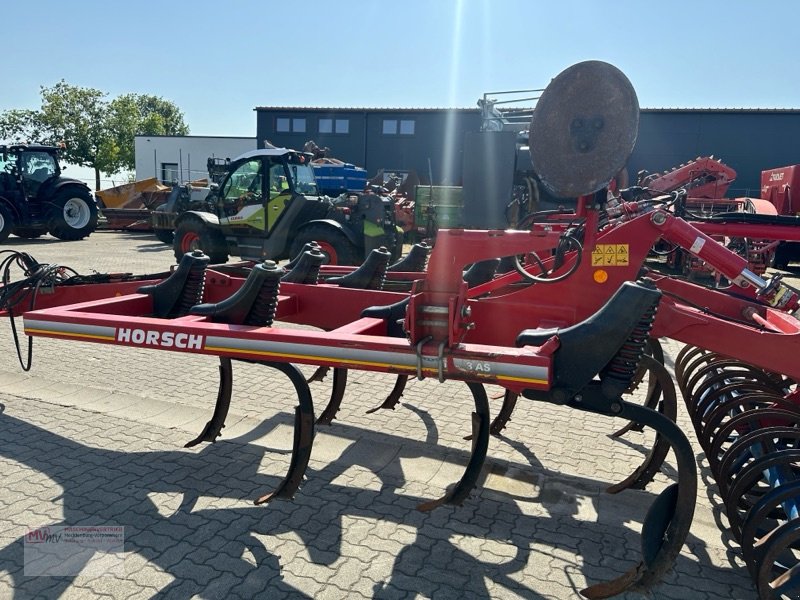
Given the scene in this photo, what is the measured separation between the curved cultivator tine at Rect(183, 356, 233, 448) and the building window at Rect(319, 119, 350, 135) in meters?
27.8

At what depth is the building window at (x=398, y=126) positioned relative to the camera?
95.6 feet

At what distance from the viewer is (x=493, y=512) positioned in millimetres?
3355

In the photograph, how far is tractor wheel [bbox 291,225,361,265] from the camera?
1032 centimetres

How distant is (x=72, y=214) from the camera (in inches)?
675

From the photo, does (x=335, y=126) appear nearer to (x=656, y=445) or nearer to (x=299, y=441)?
(x=299, y=441)

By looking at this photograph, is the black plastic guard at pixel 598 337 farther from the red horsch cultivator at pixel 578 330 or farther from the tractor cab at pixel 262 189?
the tractor cab at pixel 262 189

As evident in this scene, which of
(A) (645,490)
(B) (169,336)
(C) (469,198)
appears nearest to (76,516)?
(B) (169,336)

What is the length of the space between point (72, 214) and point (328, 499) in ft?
55.2

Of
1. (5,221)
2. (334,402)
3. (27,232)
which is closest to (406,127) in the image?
(27,232)

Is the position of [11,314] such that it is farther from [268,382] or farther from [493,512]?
[493,512]

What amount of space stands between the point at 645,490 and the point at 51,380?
16.1 feet

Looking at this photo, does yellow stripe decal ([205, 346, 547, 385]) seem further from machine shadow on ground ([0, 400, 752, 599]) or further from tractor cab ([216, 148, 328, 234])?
tractor cab ([216, 148, 328, 234])

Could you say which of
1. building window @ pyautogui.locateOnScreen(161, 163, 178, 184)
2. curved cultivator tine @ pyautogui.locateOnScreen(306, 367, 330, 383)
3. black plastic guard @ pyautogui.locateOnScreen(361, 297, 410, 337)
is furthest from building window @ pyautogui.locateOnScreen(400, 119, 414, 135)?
black plastic guard @ pyautogui.locateOnScreen(361, 297, 410, 337)

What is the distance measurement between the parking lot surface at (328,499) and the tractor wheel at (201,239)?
6.48 metres
